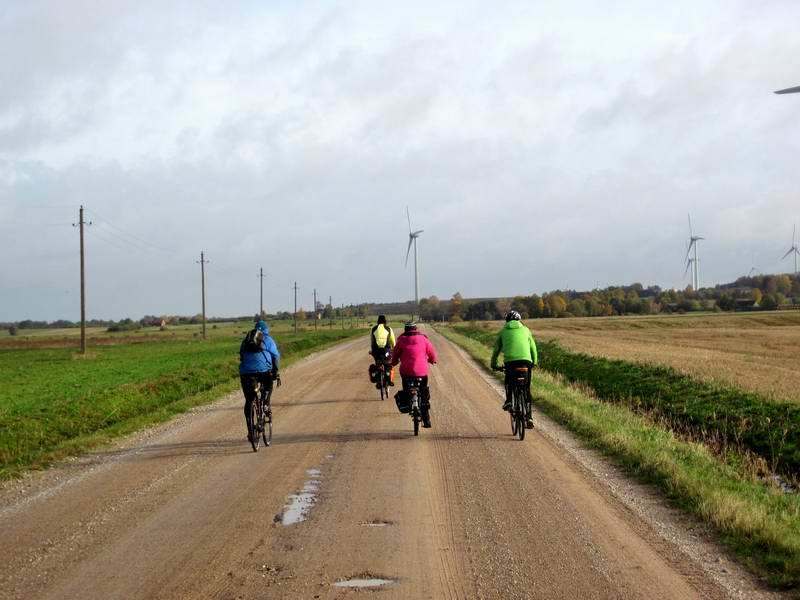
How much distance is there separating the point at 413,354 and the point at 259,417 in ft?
9.21

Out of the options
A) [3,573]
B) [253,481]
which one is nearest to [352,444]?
[253,481]

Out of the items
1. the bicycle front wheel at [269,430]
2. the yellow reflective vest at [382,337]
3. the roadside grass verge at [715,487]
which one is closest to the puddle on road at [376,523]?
the roadside grass verge at [715,487]

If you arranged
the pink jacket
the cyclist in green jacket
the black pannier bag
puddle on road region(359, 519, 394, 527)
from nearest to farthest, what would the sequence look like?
puddle on road region(359, 519, 394, 527), the cyclist in green jacket, the black pannier bag, the pink jacket

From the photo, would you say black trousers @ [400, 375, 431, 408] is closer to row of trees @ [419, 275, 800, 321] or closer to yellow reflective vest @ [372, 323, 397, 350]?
Answer: yellow reflective vest @ [372, 323, 397, 350]

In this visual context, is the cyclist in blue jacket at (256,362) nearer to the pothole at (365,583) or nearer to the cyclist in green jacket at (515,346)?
the cyclist in green jacket at (515,346)

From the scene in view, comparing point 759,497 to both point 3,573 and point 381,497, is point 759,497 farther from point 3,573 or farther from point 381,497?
point 3,573

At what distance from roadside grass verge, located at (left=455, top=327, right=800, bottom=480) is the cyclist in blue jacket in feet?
24.6

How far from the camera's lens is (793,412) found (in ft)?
50.4

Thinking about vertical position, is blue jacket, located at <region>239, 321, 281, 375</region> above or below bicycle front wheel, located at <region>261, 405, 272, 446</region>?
above

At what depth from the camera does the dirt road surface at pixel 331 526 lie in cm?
575

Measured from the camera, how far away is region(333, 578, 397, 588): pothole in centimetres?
568

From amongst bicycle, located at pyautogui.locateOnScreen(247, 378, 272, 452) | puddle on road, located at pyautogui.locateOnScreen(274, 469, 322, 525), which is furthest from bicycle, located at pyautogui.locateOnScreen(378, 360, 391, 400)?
puddle on road, located at pyautogui.locateOnScreen(274, 469, 322, 525)

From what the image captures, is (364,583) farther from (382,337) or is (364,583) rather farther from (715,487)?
(382,337)

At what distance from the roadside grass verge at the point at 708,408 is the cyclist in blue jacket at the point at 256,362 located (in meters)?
7.49
